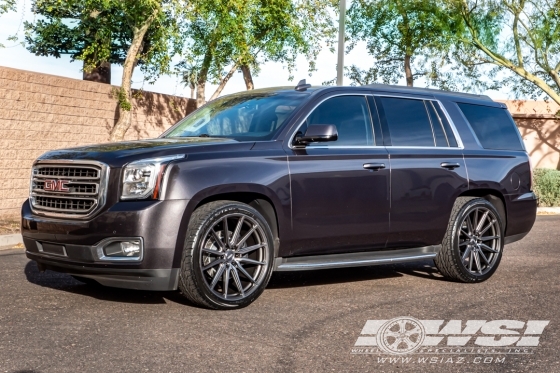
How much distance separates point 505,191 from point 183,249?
411 centimetres

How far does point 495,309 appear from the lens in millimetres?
7531

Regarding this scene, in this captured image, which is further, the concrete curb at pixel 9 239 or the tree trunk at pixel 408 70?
the tree trunk at pixel 408 70

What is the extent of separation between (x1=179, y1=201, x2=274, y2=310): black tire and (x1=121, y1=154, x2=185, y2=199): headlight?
1.39 feet

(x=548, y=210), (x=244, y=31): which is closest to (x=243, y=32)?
(x=244, y=31)

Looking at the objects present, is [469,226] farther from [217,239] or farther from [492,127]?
[217,239]

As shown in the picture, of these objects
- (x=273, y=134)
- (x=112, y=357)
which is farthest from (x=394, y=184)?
(x=112, y=357)

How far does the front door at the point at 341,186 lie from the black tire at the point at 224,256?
411 mm

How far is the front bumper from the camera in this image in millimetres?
6676

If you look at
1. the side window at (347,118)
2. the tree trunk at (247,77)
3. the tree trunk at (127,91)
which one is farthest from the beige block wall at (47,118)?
the side window at (347,118)

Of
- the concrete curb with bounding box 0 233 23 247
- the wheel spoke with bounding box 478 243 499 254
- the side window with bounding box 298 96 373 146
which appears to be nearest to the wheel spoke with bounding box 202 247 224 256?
the side window with bounding box 298 96 373 146

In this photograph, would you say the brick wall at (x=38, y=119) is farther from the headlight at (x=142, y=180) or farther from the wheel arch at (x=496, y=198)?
the headlight at (x=142, y=180)

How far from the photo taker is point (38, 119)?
16.4 meters

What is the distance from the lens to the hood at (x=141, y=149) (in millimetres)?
6859

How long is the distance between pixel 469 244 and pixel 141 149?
148 inches
